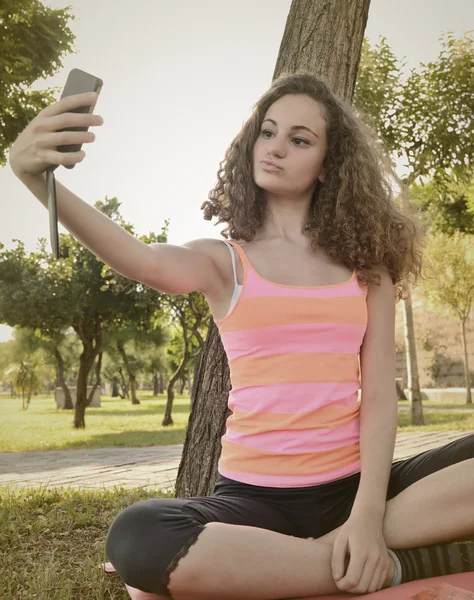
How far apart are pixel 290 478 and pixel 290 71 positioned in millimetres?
2143

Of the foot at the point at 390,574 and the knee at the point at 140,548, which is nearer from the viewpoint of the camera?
the knee at the point at 140,548

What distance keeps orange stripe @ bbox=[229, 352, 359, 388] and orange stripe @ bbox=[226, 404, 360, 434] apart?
0.10m

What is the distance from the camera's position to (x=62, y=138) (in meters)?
1.57

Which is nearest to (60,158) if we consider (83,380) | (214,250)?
(214,250)

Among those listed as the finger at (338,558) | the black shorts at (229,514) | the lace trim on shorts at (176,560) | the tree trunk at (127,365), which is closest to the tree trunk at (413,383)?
the black shorts at (229,514)

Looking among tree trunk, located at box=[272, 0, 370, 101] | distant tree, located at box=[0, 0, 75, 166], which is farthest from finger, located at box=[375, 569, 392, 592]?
distant tree, located at box=[0, 0, 75, 166]

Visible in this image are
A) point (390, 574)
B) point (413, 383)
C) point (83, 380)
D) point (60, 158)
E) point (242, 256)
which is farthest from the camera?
point (83, 380)

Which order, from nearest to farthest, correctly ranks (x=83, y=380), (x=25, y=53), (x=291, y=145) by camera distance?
(x=291, y=145) → (x=25, y=53) → (x=83, y=380)

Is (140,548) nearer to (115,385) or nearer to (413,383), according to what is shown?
(413,383)

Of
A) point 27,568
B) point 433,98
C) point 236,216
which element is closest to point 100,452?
point 27,568

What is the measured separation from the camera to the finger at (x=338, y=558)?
170 centimetres

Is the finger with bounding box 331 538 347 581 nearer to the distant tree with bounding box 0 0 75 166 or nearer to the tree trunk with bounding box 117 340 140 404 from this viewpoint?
the distant tree with bounding box 0 0 75 166

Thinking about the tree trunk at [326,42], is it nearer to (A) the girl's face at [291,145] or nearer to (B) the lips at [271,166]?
(A) the girl's face at [291,145]

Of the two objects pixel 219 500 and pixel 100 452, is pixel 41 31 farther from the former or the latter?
pixel 219 500
